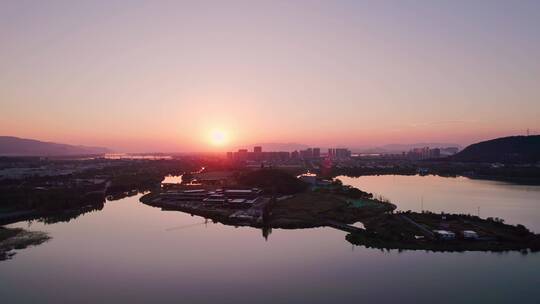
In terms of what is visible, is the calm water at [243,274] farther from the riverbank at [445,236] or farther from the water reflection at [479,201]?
the water reflection at [479,201]

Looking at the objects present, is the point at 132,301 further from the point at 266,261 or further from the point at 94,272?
the point at 266,261

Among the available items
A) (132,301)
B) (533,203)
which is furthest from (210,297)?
(533,203)

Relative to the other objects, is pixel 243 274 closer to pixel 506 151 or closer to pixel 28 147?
pixel 506 151

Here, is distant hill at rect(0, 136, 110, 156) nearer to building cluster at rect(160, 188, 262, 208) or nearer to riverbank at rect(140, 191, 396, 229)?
building cluster at rect(160, 188, 262, 208)

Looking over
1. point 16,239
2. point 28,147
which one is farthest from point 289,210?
point 28,147

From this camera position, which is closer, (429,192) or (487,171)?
(429,192)

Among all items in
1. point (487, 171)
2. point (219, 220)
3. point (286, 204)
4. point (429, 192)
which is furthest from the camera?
point (487, 171)
